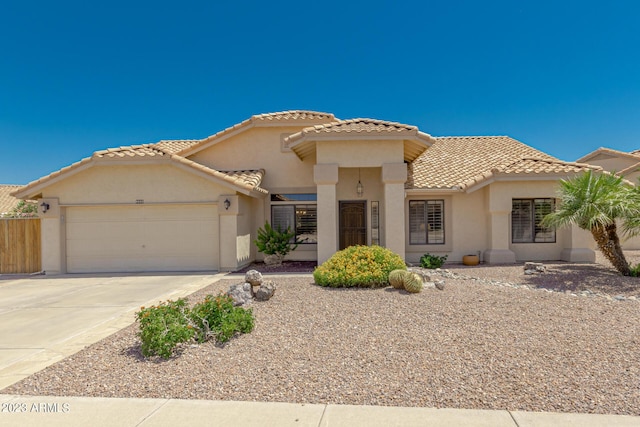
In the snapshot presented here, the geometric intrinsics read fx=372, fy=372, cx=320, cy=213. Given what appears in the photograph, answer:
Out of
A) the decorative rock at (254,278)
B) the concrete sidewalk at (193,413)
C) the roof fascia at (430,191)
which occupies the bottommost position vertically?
the concrete sidewalk at (193,413)

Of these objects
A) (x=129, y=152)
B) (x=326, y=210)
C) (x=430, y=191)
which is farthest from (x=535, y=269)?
(x=129, y=152)

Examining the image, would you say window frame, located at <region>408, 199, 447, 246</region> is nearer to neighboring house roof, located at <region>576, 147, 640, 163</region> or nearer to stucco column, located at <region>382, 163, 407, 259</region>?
stucco column, located at <region>382, 163, 407, 259</region>

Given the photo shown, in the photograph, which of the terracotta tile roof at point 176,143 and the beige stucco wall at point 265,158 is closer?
the beige stucco wall at point 265,158

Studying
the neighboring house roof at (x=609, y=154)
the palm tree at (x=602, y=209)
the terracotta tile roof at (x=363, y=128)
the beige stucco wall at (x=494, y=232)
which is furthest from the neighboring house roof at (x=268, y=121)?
the neighboring house roof at (x=609, y=154)

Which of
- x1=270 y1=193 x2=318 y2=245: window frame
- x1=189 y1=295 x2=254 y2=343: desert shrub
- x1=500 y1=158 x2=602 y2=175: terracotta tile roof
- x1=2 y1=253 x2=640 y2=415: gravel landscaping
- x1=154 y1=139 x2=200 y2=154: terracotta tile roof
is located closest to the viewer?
x1=2 y1=253 x2=640 y2=415: gravel landscaping

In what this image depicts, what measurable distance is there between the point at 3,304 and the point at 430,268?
12.2m

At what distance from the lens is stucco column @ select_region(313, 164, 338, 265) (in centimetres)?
1278

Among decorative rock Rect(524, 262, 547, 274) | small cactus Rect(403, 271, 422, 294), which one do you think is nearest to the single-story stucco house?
decorative rock Rect(524, 262, 547, 274)

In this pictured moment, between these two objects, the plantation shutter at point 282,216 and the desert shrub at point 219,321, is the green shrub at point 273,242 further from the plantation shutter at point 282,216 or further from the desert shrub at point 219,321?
the desert shrub at point 219,321

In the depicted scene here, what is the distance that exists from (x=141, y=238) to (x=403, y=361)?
11556 millimetres

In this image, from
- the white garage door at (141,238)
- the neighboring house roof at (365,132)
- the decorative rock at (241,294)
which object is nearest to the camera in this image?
the decorative rock at (241,294)

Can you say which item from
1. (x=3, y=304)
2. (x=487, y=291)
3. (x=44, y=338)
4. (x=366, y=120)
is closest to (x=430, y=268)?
(x=487, y=291)

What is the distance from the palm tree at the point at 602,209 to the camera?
1017 centimetres

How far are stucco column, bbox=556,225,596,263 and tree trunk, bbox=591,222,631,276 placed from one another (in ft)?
9.64
